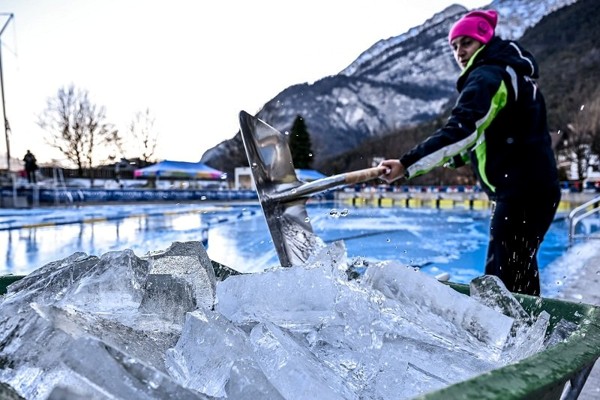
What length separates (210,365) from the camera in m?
0.68

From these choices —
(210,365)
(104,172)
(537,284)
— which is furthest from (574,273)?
(104,172)

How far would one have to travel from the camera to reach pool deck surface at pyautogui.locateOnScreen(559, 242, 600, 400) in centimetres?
156

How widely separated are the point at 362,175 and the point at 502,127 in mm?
775

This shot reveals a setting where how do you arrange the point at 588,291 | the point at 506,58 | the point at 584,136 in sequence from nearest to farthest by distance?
the point at 506,58, the point at 588,291, the point at 584,136

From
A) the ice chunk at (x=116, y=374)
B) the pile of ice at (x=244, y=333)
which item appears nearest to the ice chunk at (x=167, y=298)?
the pile of ice at (x=244, y=333)

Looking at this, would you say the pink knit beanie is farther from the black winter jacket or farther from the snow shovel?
the snow shovel

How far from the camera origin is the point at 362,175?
1756 mm

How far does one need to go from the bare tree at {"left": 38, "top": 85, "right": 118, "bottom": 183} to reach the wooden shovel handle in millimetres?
30165

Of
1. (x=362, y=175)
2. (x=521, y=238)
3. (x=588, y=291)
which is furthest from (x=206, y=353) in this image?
(x=588, y=291)

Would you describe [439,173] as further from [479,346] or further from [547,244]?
[479,346]

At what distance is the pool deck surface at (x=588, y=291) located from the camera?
156 centimetres

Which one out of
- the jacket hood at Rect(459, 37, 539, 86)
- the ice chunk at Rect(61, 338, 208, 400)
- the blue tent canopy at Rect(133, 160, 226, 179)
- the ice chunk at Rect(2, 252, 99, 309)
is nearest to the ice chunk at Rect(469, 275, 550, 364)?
the ice chunk at Rect(61, 338, 208, 400)

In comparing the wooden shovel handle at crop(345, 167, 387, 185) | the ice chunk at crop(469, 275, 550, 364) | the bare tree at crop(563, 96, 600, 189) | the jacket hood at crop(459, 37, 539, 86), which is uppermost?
the bare tree at crop(563, 96, 600, 189)

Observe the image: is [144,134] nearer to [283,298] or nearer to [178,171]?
[178,171]
